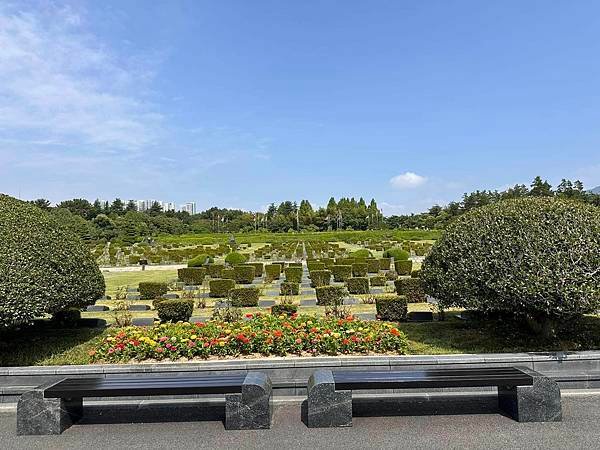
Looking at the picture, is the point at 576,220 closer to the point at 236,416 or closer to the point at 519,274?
the point at 519,274

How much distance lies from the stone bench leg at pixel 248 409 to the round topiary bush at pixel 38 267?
3.53 metres

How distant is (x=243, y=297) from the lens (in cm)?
1283

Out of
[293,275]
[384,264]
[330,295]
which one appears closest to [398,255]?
[384,264]

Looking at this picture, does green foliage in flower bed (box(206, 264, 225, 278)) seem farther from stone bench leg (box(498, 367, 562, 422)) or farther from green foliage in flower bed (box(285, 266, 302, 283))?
stone bench leg (box(498, 367, 562, 422))

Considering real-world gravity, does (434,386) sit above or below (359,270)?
below

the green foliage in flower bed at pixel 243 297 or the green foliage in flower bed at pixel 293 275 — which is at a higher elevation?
the green foliage in flower bed at pixel 293 275

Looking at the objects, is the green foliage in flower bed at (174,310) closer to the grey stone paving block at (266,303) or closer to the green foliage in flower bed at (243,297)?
the green foliage in flower bed at (243,297)

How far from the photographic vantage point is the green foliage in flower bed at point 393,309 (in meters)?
9.62

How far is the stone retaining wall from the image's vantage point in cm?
550

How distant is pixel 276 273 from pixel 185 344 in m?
13.7

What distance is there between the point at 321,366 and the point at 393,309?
441cm

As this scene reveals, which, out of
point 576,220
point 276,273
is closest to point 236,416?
point 576,220

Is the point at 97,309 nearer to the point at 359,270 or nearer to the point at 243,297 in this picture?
the point at 243,297

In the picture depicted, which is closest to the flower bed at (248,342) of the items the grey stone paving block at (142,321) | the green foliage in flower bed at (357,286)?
the grey stone paving block at (142,321)
